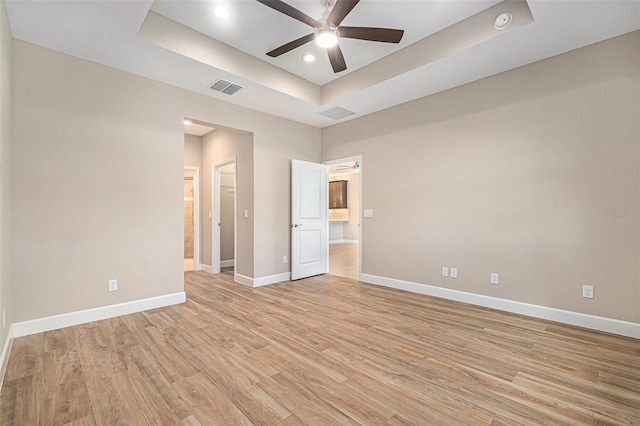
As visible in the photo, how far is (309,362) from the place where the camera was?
2332 mm

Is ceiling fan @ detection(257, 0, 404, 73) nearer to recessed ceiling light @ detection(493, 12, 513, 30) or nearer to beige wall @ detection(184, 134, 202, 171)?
recessed ceiling light @ detection(493, 12, 513, 30)

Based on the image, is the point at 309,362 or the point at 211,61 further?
the point at 211,61

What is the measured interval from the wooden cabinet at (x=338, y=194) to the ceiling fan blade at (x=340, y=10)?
9239mm

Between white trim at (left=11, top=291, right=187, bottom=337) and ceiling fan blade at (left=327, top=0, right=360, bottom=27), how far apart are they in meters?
3.69

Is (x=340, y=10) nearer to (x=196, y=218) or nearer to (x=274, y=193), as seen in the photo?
(x=274, y=193)

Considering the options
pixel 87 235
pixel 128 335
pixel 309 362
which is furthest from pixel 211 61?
pixel 309 362

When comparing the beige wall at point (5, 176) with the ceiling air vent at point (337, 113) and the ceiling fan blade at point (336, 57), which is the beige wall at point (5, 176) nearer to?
the ceiling fan blade at point (336, 57)

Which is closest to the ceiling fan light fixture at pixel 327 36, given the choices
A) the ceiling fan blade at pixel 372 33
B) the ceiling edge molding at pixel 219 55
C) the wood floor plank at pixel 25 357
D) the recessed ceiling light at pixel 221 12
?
the ceiling fan blade at pixel 372 33

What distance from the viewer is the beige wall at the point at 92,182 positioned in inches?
113

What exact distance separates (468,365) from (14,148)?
4.58 m

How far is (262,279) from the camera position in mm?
4859

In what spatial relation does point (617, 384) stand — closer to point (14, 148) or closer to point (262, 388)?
point (262, 388)

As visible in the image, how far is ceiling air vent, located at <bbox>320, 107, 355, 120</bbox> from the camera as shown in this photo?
187 inches

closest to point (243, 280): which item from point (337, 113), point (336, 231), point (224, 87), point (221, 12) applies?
point (224, 87)
